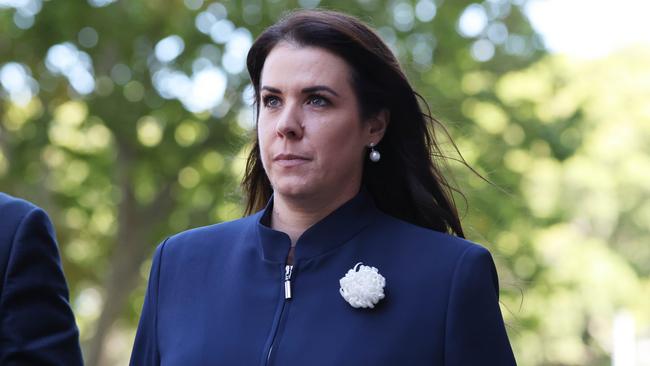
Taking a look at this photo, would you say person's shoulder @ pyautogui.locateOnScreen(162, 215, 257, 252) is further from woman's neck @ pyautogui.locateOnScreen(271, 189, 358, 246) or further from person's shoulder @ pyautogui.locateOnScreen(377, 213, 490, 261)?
person's shoulder @ pyautogui.locateOnScreen(377, 213, 490, 261)

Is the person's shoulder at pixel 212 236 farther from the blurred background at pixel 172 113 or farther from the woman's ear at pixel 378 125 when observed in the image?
the blurred background at pixel 172 113

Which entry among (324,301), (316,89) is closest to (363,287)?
(324,301)

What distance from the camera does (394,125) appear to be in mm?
4031

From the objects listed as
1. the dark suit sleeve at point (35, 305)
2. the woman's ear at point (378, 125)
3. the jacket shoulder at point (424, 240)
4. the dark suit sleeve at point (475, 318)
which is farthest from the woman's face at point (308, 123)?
the dark suit sleeve at point (35, 305)

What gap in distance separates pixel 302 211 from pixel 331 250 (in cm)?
15

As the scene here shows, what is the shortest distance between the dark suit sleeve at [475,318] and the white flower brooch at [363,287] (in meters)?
0.22

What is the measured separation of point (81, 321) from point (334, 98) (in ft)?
76.7

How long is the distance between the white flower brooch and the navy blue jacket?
0.03 meters

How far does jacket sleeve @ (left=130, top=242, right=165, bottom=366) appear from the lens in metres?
3.83

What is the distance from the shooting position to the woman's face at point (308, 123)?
3600 millimetres

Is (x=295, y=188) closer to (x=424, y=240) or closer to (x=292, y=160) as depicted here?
(x=292, y=160)

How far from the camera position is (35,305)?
3.71 meters

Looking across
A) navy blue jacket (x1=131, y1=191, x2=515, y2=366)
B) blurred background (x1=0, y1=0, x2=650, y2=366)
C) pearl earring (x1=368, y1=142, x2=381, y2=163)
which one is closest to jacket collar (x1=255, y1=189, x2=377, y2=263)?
navy blue jacket (x1=131, y1=191, x2=515, y2=366)

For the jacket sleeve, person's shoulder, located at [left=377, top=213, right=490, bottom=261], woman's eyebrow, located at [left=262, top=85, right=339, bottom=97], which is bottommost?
the jacket sleeve
